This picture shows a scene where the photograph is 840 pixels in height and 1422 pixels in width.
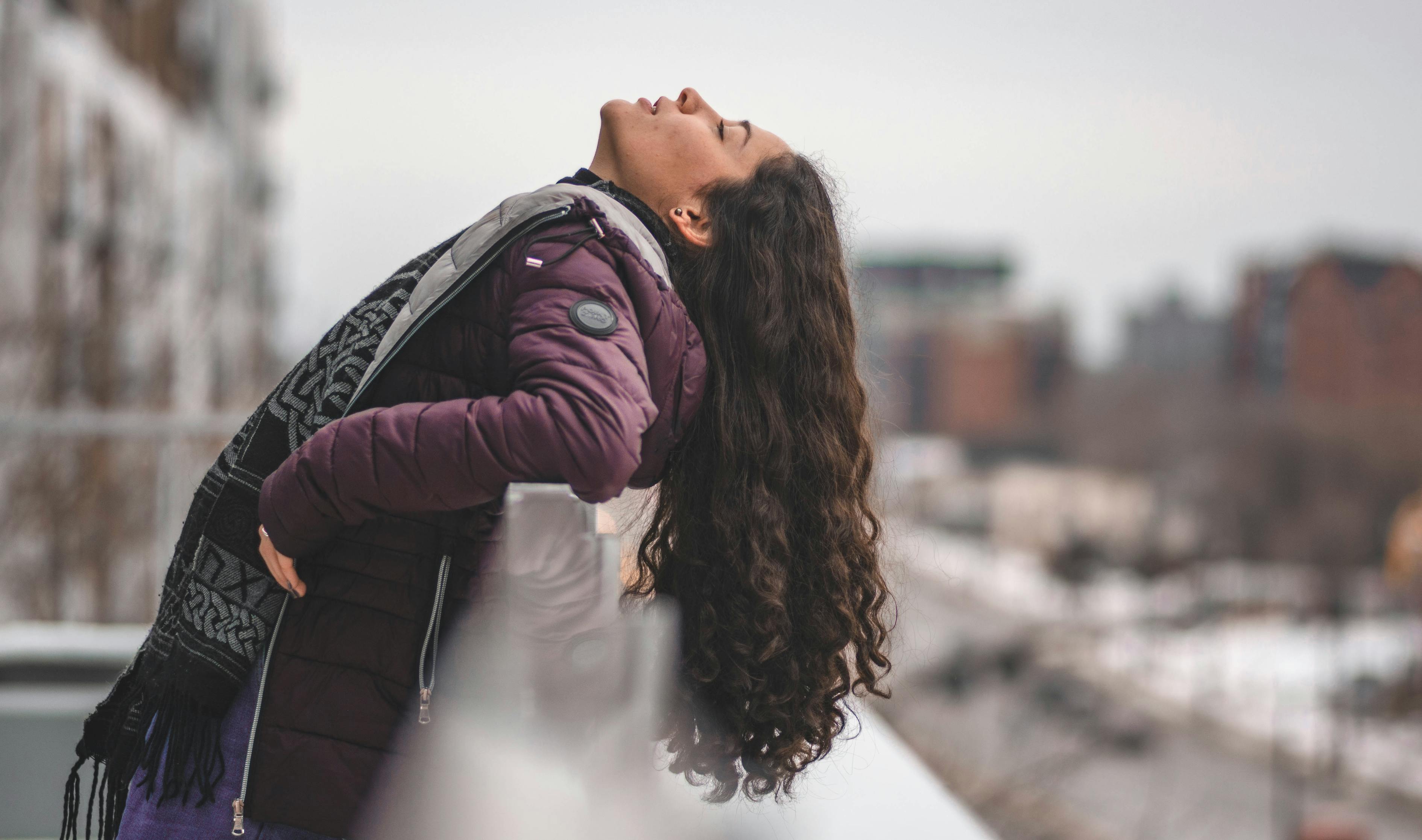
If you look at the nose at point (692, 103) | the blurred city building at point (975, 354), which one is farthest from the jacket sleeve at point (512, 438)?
the blurred city building at point (975, 354)

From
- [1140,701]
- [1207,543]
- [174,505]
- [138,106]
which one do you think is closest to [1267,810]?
[1140,701]

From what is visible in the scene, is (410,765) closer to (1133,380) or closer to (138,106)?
(138,106)

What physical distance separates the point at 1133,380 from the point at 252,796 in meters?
70.9

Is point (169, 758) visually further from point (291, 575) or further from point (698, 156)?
point (698, 156)

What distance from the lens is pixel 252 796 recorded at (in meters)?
1.13

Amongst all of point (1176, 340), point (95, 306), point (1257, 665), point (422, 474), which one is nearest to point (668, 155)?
point (422, 474)

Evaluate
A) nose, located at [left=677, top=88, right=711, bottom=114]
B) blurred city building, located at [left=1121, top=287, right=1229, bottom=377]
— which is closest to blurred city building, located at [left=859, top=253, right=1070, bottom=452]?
blurred city building, located at [left=1121, top=287, right=1229, bottom=377]

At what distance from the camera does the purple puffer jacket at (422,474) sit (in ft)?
3.31

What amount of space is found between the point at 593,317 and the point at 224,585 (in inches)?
18.8

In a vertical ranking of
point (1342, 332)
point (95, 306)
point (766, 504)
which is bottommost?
point (1342, 332)

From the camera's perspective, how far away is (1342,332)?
168 feet

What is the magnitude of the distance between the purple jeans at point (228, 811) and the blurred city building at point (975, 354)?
7086 cm

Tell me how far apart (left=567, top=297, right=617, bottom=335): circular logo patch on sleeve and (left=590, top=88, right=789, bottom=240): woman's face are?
29 cm

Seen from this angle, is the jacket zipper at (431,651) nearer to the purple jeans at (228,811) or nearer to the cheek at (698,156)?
the purple jeans at (228,811)
